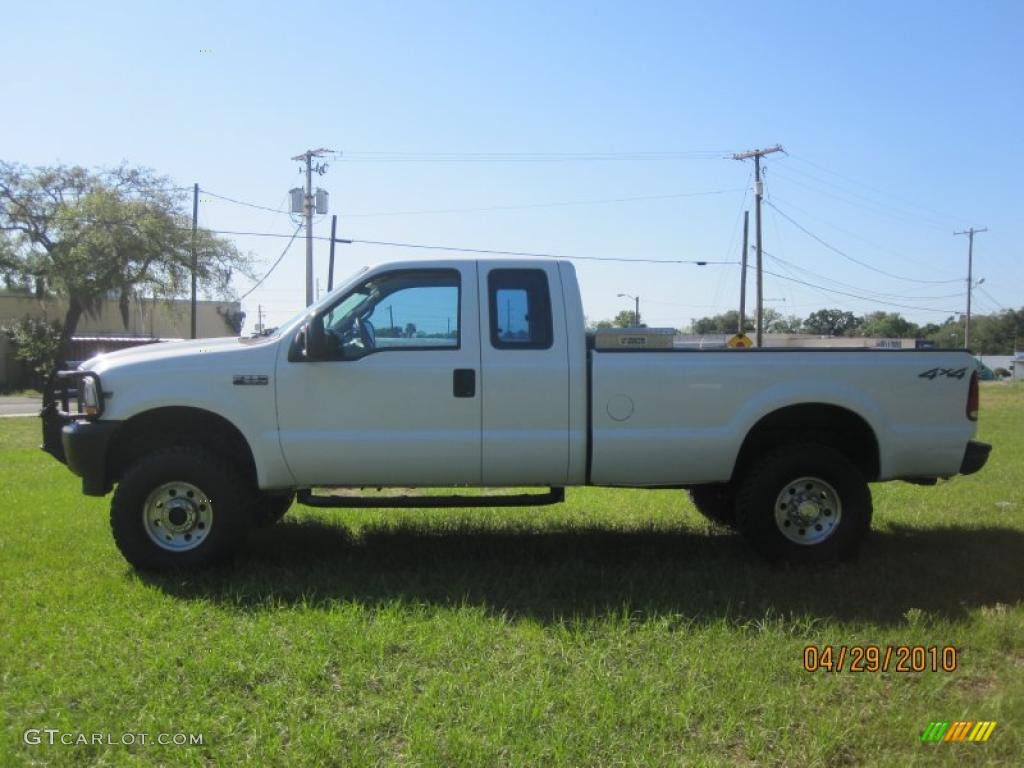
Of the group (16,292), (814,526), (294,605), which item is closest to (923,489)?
(814,526)

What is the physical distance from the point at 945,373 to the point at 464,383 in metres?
3.21

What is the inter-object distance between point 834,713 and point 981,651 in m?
1.23

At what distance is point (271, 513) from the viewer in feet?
21.9

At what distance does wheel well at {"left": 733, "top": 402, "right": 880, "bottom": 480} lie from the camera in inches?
226

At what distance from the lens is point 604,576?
5332mm

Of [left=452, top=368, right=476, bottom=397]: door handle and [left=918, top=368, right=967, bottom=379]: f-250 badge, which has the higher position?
[left=918, top=368, right=967, bottom=379]: f-250 badge

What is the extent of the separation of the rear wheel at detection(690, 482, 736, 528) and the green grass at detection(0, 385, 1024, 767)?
9.1 inches

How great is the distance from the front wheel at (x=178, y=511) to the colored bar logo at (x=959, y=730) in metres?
3.98

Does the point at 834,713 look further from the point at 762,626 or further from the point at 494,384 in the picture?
the point at 494,384

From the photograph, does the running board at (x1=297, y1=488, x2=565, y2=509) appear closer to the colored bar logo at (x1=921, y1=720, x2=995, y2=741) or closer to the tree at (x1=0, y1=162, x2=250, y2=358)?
the colored bar logo at (x1=921, y1=720, x2=995, y2=741)

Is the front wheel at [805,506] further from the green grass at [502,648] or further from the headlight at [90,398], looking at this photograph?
the headlight at [90,398]
